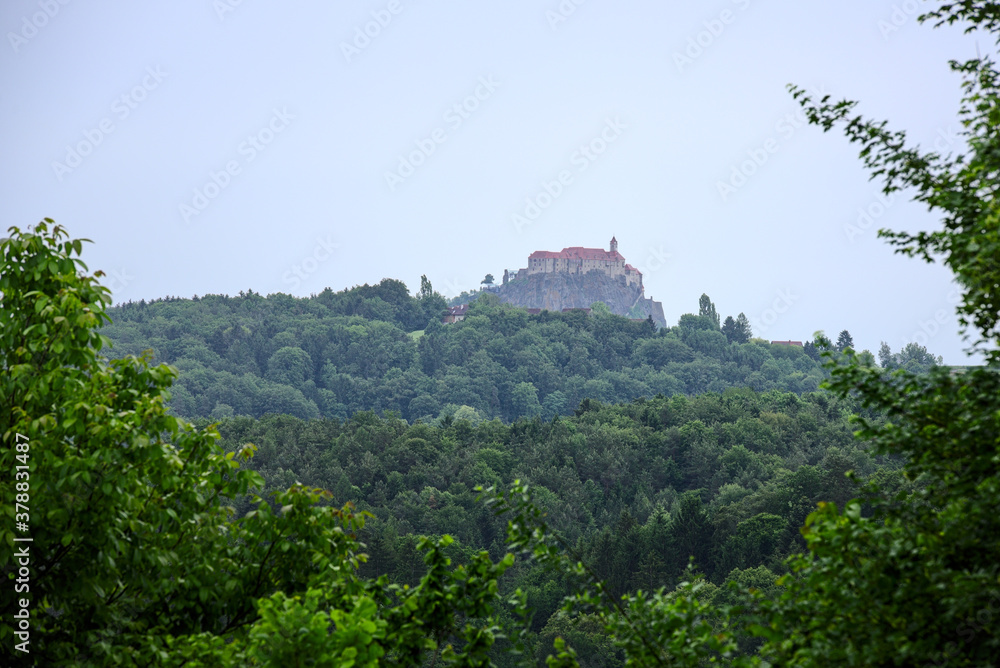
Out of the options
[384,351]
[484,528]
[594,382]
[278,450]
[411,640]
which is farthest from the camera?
[384,351]

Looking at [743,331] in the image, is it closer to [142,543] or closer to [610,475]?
[610,475]

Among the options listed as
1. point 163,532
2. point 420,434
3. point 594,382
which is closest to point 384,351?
point 594,382

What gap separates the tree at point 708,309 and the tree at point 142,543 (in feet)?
542

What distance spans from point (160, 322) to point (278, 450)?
93.1 meters

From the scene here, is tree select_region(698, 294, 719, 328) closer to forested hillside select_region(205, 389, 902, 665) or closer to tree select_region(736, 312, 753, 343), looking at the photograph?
tree select_region(736, 312, 753, 343)

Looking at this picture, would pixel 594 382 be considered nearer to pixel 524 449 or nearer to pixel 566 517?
pixel 524 449

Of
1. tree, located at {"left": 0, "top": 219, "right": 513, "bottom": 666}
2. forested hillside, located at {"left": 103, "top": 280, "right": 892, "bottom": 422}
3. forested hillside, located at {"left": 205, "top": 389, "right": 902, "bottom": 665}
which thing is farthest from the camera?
forested hillside, located at {"left": 103, "top": 280, "right": 892, "bottom": 422}

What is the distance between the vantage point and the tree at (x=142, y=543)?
7398 mm

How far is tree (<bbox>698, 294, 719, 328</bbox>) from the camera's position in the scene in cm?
17088

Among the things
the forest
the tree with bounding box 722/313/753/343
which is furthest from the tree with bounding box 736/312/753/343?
the forest

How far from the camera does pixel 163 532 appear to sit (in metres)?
8.39

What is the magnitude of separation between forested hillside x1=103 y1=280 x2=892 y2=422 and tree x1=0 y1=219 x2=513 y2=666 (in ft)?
431

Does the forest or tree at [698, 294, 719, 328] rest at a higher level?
tree at [698, 294, 719, 328]

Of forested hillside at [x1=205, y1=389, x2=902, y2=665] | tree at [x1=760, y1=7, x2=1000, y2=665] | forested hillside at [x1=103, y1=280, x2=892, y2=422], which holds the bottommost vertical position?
tree at [x1=760, y1=7, x2=1000, y2=665]
